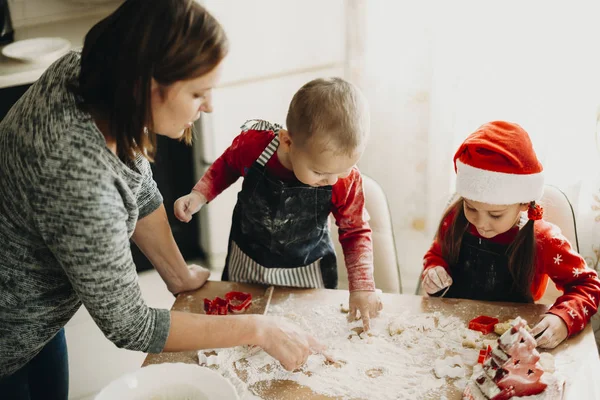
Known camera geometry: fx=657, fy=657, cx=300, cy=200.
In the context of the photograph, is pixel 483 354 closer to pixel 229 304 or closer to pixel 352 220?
pixel 352 220

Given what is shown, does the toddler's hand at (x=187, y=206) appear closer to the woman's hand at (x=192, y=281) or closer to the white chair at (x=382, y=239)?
the woman's hand at (x=192, y=281)

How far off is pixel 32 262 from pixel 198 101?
0.41 m

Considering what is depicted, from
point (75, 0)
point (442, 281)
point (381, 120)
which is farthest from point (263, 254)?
point (75, 0)

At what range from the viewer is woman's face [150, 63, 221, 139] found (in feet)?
3.44

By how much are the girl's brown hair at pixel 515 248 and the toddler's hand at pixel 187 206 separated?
611 millimetres

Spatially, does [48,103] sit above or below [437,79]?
above

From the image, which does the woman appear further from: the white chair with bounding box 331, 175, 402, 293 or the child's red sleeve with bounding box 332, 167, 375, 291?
the white chair with bounding box 331, 175, 402, 293

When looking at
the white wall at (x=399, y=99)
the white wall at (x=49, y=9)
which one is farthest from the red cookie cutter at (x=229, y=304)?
the white wall at (x=49, y=9)

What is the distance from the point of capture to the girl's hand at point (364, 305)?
1.42 metres

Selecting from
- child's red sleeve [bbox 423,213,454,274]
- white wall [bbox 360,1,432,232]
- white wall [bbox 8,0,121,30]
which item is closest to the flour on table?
child's red sleeve [bbox 423,213,454,274]

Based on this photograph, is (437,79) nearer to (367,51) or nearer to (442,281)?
(367,51)

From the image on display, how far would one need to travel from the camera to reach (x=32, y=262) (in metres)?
1.15

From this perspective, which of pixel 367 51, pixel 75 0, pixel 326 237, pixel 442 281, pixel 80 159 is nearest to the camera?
pixel 80 159

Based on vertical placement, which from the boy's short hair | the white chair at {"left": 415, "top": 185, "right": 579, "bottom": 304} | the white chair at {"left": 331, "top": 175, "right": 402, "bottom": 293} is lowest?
the white chair at {"left": 331, "top": 175, "right": 402, "bottom": 293}
